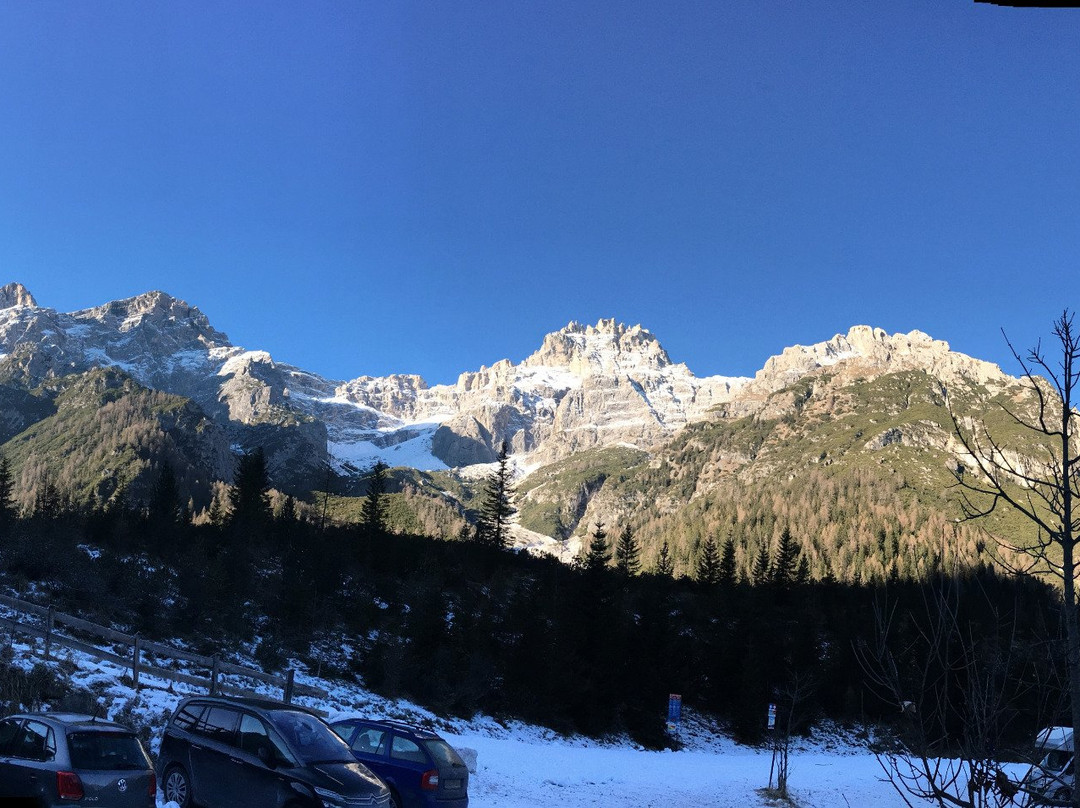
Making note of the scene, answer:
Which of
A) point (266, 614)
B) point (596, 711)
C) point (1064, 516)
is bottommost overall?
point (596, 711)

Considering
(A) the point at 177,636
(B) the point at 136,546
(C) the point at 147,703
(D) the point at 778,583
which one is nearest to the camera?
(C) the point at 147,703

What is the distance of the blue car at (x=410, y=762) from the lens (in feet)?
46.1

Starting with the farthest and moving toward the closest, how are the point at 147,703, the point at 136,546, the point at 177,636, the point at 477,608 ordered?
1. the point at 477,608
2. the point at 136,546
3. the point at 177,636
4. the point at 147,703

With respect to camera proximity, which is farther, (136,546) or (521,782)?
(136,546)

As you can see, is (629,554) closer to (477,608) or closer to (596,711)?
(477,608)

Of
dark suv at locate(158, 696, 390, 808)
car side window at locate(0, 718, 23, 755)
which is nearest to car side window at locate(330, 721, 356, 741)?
dark suv at locate(158, 696, 390, 808)

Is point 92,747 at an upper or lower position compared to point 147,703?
upper

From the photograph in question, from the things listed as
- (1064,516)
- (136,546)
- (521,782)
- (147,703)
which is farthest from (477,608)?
(1064,516)

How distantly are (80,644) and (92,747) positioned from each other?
14273 millimetres

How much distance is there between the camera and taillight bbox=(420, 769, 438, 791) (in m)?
14.0

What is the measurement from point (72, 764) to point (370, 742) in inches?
Result: 241

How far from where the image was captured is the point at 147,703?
1955 cm

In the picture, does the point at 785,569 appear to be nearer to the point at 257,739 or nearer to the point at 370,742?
the point at 370,742

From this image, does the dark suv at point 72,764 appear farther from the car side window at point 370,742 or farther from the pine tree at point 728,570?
the pine tree at point 728,570
